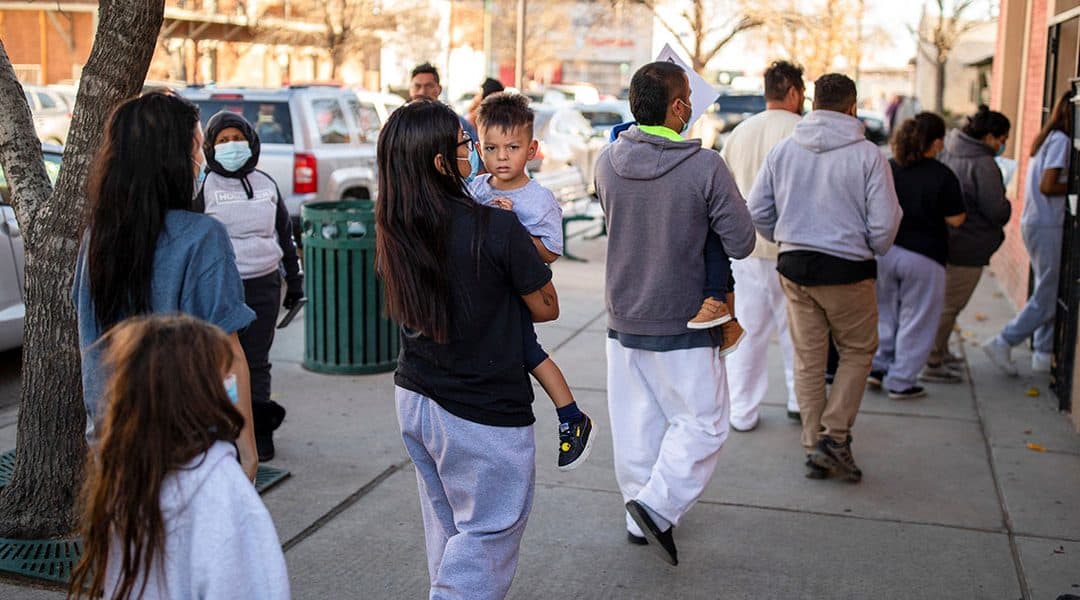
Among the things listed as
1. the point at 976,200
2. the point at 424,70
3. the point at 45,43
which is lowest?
the point at 976,200

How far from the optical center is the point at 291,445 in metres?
6.05

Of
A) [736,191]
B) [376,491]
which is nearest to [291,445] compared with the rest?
[376,491]

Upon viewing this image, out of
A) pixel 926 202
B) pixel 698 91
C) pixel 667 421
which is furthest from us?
pixel 926 202

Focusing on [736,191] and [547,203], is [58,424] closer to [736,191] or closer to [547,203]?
[547,203]

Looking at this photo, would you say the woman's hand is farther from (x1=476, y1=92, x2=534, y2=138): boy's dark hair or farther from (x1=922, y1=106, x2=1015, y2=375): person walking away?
(x1=922, y1=106, x2=1015, y2=375): person walking away

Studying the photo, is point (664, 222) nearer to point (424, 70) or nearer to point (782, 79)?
point (782, 79)

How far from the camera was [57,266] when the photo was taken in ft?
14.6

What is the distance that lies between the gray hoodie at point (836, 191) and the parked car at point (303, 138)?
7.44 metres

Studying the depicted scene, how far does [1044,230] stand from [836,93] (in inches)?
117

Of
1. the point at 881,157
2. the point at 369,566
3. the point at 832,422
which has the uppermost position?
the point at 881,157

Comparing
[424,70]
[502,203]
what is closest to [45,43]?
[424,70]

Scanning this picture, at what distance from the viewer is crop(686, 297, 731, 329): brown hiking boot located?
4.38 m

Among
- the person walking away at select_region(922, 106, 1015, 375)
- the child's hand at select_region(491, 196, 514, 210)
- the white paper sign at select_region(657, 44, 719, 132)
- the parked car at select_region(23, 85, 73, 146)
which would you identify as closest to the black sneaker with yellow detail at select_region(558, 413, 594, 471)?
→ the child's hand at select_region(491, 196, 514, 210)

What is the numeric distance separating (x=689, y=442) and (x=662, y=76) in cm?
138
